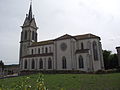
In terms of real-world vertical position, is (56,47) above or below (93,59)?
above

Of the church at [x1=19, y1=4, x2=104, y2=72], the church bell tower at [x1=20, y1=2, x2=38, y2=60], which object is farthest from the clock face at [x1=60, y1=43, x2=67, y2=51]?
Result: the church bell tower at [x1=20, y1=2, x2=38, y2=60]

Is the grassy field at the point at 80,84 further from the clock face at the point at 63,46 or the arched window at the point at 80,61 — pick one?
the clock face at the point at 63,46

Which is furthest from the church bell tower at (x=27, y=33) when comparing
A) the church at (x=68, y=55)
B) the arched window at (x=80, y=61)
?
the arched window at (x=80, y=61)

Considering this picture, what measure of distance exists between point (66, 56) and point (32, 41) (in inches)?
834

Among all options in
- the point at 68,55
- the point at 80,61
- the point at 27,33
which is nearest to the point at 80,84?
the point at 80,61

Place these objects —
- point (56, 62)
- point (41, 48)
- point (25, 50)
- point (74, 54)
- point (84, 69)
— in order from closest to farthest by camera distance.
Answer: point (84, 69)
point (74, 54)
point (56, 62)
point (41, 48)
point (25, 50)

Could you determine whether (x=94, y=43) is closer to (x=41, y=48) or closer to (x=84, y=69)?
Result: (x=84, y=69)

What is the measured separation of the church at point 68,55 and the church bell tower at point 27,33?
2321mm

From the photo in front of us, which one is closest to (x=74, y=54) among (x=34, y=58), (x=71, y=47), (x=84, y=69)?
(x=71, y=47)

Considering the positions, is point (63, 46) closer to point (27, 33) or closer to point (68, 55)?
point (68, 55)

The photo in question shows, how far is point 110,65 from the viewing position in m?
48.8

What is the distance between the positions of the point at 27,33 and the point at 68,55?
2429 centimetres

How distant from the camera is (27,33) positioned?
54156 millimetres

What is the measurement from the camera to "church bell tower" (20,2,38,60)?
52.3m
